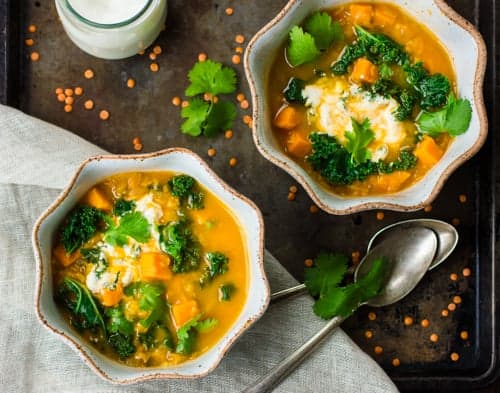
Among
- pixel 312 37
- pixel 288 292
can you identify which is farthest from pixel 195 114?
pixel 288 292

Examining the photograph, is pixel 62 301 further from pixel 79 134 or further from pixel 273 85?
pixel 273 85

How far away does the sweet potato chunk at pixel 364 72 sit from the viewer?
3.38 meters

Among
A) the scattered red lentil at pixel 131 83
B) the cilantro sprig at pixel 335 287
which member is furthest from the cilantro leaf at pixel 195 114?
the cilantro sprig at pixel 335 287

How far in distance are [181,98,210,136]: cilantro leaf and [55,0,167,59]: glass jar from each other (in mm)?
380

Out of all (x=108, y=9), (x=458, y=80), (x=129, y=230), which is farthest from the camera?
(x=108, y=9)

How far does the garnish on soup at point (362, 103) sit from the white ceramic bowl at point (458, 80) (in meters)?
0.05

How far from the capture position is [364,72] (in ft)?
11.1

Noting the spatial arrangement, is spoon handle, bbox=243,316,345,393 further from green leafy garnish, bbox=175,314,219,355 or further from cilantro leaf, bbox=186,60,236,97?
cilantro leaf, bbox=186,60,236,97

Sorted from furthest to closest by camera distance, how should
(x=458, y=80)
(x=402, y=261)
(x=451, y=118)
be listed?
(x=402, y=261), (x=458, y=80), (x=451, y=118)

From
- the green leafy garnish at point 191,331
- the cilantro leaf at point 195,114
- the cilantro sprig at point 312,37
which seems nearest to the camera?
the green leafy garnish at point 191,331

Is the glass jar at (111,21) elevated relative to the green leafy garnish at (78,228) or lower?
elevated

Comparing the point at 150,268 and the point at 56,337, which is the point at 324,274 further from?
the point at 56,337

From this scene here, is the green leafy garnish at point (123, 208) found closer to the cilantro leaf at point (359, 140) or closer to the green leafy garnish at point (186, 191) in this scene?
the green leafy garnish at point (186, 191)

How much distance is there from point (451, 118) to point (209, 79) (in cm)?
110
